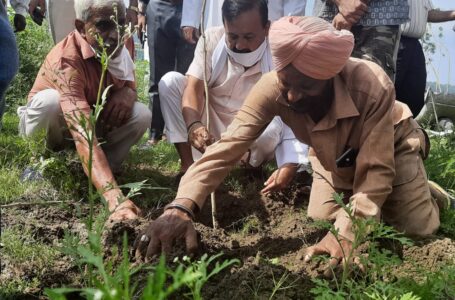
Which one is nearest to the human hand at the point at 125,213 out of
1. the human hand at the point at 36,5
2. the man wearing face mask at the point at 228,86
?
the man wearing face mask at the point at 228,86

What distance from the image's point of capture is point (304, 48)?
2480mm

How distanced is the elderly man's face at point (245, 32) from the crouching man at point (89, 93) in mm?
749

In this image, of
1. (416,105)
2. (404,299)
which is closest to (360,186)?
(404,299)

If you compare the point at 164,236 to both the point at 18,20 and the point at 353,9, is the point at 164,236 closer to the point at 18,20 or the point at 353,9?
the point at 353,9

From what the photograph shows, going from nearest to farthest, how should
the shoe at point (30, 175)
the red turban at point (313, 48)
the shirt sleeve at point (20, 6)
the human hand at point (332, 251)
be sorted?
the human hand at point (332, 251), the red turban at point (313, 48), the shoe at point (30, 175), the shirt sleeve at point (20, 6)

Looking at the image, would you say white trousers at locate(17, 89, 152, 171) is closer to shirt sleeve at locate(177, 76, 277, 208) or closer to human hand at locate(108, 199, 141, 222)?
human hand at locate(108, 199, 141, 222)

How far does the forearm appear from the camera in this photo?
4738 mm

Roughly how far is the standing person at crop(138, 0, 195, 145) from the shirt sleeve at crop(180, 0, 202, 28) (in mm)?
495

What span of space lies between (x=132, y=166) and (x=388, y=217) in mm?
2021

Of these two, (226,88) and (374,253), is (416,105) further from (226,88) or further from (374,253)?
(374,253)

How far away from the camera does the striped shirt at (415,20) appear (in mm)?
4125

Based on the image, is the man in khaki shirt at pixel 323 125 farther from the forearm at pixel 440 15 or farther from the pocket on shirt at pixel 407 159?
the forearm at pixel 440 15

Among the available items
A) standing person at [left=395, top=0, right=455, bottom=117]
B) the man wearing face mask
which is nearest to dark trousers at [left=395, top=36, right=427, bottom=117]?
standing person at [left=395, top=0, right=455, bottom=117]

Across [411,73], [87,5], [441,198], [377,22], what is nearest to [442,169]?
[441,198]
